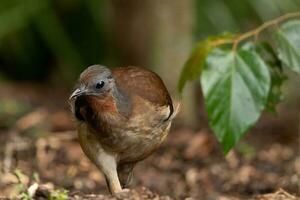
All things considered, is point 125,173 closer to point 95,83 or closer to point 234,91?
point 95,83

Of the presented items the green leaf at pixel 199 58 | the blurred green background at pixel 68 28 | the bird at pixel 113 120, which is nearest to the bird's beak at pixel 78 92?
the bird at pixel 113 120

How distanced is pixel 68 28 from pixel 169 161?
4.17 metres

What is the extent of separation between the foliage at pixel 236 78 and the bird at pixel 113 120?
0.41 m

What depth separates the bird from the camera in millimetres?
4664

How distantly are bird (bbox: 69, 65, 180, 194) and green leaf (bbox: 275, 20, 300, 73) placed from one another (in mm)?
820

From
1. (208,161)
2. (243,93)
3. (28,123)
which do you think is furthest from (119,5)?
(243,93)

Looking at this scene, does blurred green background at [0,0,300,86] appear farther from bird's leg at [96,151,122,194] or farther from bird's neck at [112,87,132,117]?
bird's leg at [96,151,122,194]

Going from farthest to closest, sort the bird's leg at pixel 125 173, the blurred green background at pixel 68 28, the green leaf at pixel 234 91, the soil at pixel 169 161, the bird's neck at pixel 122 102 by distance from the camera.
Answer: the blurred green background at pixel 68 28 → the soil at pixel 169 161 → the bird's leg at pixel 125 173 → the bird's neck at pixel 122 102 → the green leaf at pixel 234 91

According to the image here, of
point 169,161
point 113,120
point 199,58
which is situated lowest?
point 169,161

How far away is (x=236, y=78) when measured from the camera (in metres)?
4.57

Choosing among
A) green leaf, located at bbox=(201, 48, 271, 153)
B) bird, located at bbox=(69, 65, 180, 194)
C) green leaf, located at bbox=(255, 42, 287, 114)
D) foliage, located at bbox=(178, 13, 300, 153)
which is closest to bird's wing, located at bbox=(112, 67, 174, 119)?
bird, located at bbox=(69, 65, 180, 194)

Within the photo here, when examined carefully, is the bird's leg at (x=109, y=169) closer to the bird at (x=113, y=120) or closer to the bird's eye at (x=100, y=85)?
the bird at (x=113, y=120)

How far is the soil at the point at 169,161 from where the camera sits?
5805 mm

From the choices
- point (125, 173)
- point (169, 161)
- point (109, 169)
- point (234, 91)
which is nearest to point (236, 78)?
point (234, 91)
